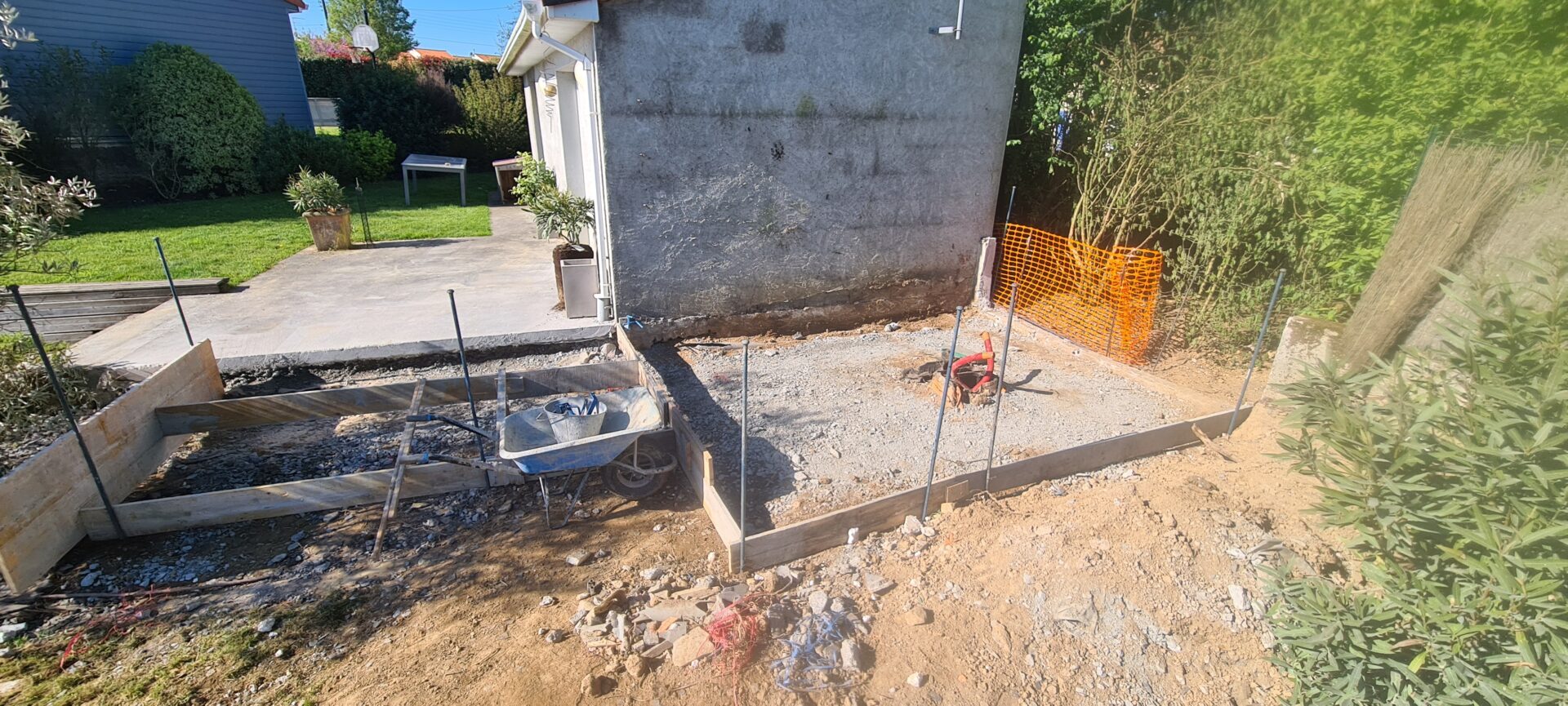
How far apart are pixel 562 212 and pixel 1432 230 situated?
758cm

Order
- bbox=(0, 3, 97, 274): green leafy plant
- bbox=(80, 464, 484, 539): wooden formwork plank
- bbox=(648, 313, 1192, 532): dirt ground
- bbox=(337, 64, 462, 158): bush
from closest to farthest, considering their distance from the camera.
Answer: bbox=(80, 464, 484, 539): wooden formwork plank, bbox=(0, 3, 97, 274): green leafy plant, bbox=(648, 313, 1192, 532): dirt ground, bbox=(337, 64, 462, 158): bush

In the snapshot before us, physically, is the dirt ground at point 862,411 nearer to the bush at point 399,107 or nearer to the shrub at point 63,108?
the shrub at point 63,108

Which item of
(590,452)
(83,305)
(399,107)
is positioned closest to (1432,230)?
(590,452)

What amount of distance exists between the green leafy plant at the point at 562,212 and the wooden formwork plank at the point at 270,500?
3715mm

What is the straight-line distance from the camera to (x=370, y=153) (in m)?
17.1

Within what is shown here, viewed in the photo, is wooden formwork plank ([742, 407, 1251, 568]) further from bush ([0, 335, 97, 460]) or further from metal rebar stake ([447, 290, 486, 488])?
bush ([0, 335, 97, 460])

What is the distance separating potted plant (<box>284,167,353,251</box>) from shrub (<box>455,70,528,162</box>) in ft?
29.9

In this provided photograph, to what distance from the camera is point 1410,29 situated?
4969 millimetres

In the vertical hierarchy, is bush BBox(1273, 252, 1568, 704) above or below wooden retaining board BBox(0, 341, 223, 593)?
above

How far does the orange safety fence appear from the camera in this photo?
6.66 meters

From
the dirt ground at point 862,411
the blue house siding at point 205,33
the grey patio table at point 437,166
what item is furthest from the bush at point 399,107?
the dirt ground at point 862,411

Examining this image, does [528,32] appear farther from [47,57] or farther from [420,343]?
[47,57]

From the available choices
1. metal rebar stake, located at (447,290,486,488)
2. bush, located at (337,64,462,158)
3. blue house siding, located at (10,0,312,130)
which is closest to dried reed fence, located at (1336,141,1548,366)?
metal rebar stake, located at (447,290,486,488)


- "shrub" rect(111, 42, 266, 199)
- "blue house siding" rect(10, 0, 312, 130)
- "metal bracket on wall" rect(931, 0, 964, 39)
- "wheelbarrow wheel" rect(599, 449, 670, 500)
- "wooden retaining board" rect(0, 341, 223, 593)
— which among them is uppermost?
"blue house siding" rect(10, 0, 312, 130)
